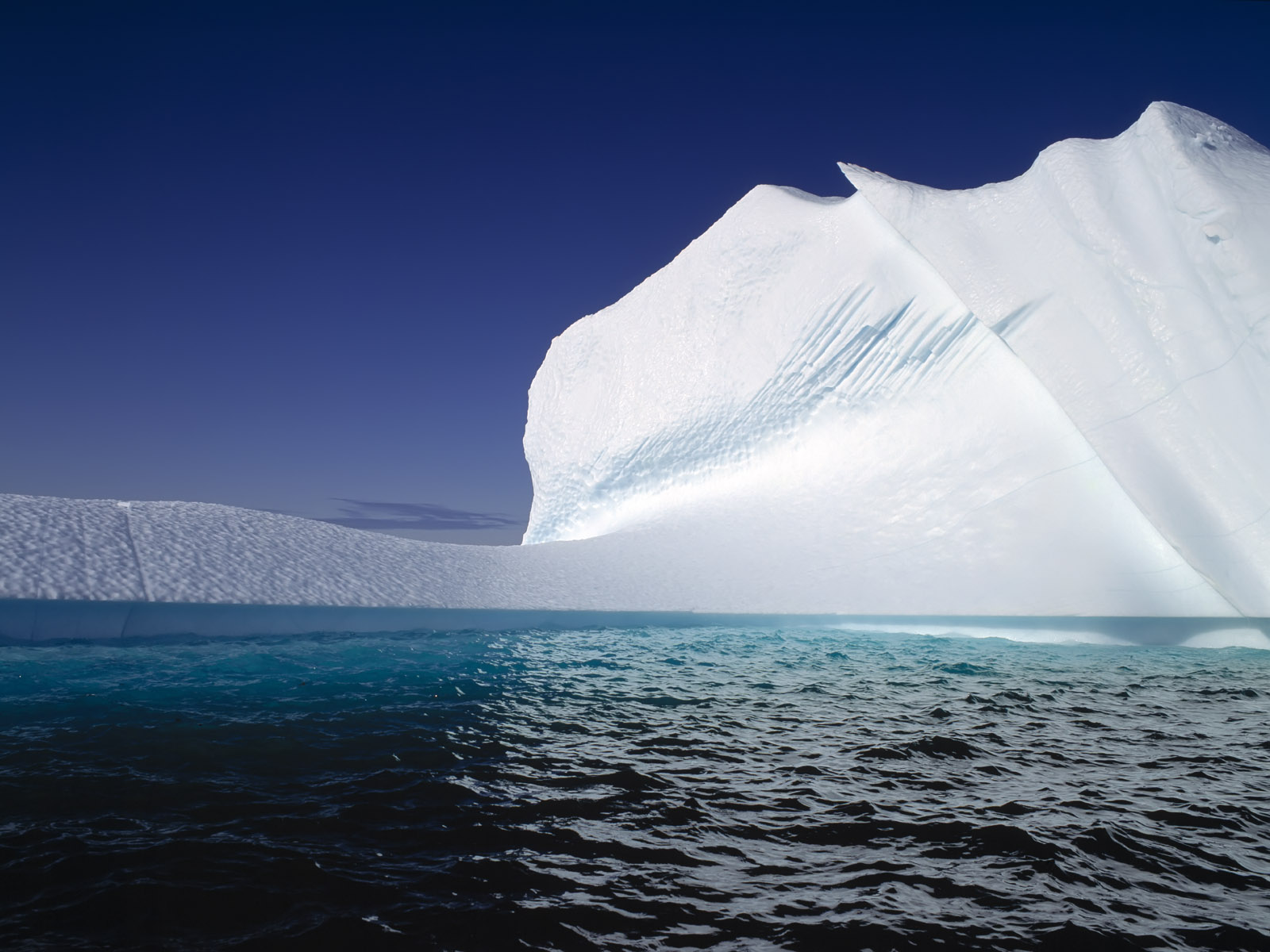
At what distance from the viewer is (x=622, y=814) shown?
2.68m

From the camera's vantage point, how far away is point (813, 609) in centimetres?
773

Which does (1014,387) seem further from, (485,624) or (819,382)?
(485,624)

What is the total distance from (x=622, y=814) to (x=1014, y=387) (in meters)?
7.70

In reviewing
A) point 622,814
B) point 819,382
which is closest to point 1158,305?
point 819,382

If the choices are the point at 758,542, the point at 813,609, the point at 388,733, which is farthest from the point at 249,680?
the point at 758,542

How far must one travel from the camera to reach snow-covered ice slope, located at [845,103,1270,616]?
7.21 meters

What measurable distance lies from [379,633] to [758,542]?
4531mm

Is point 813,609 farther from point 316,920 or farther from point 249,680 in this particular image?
point 316,920

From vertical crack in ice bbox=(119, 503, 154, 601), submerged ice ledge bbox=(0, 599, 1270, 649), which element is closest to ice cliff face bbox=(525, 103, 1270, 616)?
submerged ice ledge bbox=(0, 599, 1270, 649)

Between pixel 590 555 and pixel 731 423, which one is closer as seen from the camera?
pixel 590 555

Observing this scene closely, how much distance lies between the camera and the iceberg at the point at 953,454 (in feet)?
22.7

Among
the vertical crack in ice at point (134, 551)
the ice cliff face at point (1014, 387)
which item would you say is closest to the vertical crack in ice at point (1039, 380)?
the ice cliff face at point (1014, 387)

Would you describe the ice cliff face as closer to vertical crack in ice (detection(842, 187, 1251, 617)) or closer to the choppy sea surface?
vertical crack in ice (detection(842, 187, 1251, 617))

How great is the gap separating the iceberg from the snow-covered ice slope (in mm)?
24
